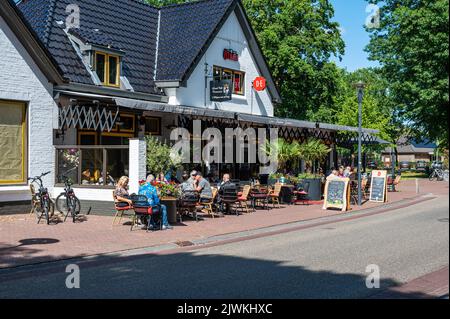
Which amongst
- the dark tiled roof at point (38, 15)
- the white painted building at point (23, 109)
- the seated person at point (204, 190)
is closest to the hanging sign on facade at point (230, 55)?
the dark tiled roof at point (38, 15)

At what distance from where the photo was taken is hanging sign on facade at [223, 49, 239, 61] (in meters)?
26.3

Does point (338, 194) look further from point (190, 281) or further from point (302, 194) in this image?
point (190, 281)

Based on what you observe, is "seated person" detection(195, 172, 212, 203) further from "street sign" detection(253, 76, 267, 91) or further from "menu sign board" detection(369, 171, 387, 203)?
"street sign" detection(253, 76, 267, 91)

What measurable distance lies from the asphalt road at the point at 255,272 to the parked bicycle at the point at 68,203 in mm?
5708

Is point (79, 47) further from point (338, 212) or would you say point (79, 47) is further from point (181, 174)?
point (338, 212)

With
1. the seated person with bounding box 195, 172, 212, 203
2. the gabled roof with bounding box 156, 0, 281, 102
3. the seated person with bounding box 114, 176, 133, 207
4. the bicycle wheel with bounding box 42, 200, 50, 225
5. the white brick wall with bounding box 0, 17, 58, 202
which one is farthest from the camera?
the gabled roof with bounding box 156, 0, 281, 102

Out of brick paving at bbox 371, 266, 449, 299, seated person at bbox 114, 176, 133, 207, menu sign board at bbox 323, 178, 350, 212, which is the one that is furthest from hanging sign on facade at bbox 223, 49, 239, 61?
brick paving at bbox 371, 266, 449, 299

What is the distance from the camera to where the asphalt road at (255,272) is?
260 inches

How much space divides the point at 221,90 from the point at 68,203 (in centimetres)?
1143

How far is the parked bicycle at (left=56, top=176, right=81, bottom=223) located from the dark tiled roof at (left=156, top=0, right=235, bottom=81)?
9.15 metres

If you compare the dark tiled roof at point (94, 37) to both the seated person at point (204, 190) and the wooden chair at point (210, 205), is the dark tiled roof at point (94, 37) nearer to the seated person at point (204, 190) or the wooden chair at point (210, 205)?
the seated person at point (204, 190)

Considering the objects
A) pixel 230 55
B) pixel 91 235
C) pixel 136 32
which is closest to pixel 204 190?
pixel 91 235

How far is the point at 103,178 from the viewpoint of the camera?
642 inches

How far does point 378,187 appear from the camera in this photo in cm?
2241
